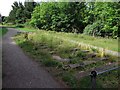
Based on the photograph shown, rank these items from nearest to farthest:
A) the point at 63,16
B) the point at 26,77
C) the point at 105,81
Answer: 1. the point at 105,81
2. the point at 26,77
3. the point at 63,16

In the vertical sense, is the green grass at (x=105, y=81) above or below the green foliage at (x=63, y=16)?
below

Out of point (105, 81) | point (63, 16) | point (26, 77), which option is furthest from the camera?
point (63, 16)

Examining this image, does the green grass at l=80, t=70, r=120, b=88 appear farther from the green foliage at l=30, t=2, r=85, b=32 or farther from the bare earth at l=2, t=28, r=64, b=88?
the green foliage at l=30, t=2, r=85, b=32

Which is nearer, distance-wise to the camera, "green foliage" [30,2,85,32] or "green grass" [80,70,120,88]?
"green grass" [80,70,120,88]

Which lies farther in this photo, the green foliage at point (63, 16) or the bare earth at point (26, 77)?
the green foliage at point (63, 16)

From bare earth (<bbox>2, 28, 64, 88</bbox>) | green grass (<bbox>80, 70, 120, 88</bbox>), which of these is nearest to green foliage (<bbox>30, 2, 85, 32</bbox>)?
bare earth (<bbox>2, 28, 64, 88</bbox>)

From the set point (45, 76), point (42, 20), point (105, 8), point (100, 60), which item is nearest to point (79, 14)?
point (42, 20)

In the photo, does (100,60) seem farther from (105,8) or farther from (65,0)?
(65,0)

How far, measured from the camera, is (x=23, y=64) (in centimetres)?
943

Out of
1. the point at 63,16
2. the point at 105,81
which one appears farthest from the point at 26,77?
the point at 63,16

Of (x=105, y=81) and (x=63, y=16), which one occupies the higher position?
(x=63, y=16)

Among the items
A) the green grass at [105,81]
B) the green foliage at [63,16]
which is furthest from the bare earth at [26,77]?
the green foliage at [63,16]

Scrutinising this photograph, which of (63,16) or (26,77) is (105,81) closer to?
(26,77)

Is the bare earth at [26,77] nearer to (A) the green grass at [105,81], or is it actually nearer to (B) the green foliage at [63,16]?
(A) the green grass at [105,81]
